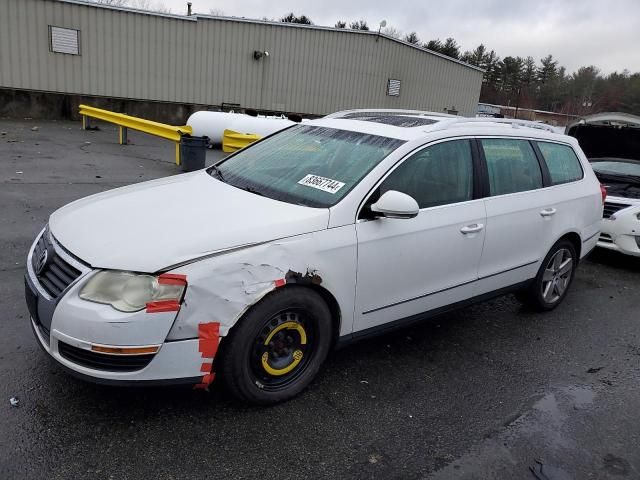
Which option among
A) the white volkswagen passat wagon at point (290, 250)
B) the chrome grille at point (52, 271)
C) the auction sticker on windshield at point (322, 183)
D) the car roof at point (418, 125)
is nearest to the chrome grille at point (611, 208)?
the car roof at point (418, 125)

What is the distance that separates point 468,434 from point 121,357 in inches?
76.7

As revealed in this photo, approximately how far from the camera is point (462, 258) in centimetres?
376

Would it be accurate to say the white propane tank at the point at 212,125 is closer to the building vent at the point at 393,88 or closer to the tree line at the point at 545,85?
the building vent at the point at 393,88

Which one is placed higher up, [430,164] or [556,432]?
[430,164]

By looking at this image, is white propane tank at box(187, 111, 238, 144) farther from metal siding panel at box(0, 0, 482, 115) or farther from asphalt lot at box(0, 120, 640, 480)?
asphalt lot at box(0, 120, 640, 480)

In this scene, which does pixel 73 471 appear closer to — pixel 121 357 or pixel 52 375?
pixel 121 357

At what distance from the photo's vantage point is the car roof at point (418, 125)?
3.70 m

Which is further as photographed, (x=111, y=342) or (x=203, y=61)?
(x=203, y=61)

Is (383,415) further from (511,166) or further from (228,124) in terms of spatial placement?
(228,124)

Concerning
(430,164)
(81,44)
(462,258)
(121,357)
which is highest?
(81,44)

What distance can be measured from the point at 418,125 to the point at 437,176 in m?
0.44

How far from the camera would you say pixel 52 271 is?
2.81m

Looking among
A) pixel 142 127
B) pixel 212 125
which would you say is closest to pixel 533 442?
pixel 142 127


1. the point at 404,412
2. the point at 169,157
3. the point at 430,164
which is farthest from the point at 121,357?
the point at 169,157
